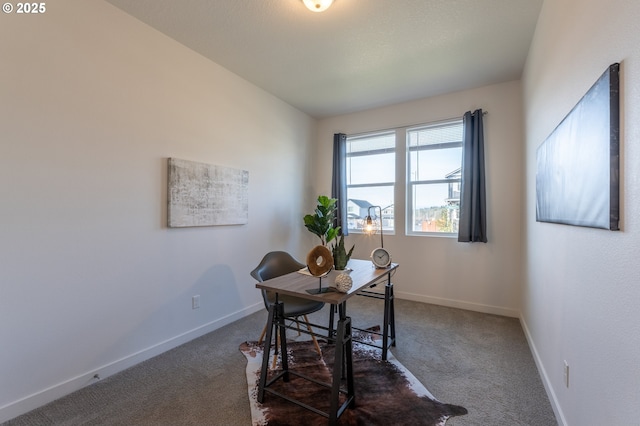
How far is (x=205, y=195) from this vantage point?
2.94 meters

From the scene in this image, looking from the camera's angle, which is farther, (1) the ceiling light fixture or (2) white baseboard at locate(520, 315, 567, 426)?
(1) the ceiling light fixture

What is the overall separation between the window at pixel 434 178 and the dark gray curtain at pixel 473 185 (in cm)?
21

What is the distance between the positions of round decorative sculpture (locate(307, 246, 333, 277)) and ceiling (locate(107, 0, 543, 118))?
1924mm

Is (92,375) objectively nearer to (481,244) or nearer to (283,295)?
(283,295)

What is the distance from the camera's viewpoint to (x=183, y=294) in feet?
9.16

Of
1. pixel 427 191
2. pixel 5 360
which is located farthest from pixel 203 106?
pixel 427 191

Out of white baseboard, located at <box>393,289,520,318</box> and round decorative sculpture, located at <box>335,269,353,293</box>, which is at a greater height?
round decorative sculpture, located at <box>335,269,353,293</box>

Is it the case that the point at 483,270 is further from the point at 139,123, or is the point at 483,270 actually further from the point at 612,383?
the point at 139,123

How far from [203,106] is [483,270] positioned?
3.85m

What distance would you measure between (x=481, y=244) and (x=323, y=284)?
2616 millimetres

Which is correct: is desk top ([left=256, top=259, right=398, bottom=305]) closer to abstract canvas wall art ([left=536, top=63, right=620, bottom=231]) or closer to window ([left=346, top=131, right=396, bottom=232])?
abstract canvas wall art ([left=536, top=63, right=620, bottom=231])

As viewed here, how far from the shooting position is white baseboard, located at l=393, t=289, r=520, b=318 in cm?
349

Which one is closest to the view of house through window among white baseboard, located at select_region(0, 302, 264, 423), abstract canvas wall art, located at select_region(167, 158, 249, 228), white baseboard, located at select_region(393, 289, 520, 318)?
white baseboard, located at select_region(393, 289, 520, 318)

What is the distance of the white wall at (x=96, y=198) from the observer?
1808 mm
